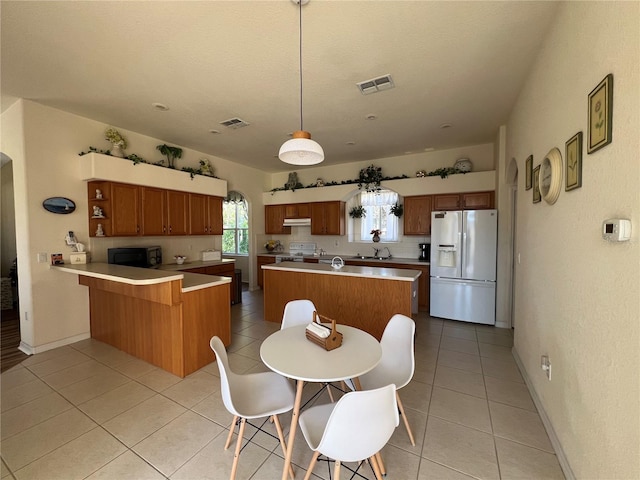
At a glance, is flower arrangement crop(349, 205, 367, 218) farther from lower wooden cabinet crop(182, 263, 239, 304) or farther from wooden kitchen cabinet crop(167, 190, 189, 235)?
wooden kitchen cabinet crop(167, 190, 189, 235)

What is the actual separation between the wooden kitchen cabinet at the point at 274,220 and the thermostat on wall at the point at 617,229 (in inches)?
225

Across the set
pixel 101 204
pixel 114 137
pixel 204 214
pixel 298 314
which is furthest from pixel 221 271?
pixel 298 314

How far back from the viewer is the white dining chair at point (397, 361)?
1.84m

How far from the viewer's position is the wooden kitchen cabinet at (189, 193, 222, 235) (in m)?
4.69

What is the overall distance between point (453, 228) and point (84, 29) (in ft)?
15.2

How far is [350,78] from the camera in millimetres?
2598

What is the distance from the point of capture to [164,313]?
2.77 meters

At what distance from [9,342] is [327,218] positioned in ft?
17.1

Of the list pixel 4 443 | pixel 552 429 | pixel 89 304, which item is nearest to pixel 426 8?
pixel 552 429

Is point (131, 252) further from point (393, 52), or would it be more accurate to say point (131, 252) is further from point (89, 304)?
point (393, 52)

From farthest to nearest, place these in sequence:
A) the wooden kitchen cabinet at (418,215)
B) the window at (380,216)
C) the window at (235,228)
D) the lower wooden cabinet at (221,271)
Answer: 1. the window at (235,228)
2. the window at (380,216)
3. the wooden kitchen cabinet at (418,215)
4. the lower wooden cabinet at (221,271)

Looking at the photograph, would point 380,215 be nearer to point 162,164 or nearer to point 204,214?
point 204,214

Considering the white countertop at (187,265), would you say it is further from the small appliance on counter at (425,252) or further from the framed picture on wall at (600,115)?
the framed picture on wall at (600,115)

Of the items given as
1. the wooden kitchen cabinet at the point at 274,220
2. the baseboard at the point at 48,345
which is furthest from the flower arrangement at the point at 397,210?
the baseboard at the point at 48,345
